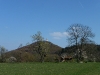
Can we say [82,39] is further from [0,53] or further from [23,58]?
[0,53]

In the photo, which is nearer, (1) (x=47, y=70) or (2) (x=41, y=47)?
(1) (x=47, y=70)

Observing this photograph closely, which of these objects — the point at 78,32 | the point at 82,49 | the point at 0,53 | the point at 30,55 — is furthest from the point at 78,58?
the point at 0,53

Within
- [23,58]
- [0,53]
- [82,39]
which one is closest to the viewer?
[82,39]

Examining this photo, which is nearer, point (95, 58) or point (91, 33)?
point (91, 33)

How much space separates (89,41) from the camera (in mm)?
86188

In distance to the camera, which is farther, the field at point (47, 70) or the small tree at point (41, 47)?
the small tree at point (41, 47)

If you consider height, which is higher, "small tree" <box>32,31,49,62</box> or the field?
"small tree" <box>32,31,49,62</box>

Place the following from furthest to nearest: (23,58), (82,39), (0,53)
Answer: (0,53)
(23,58)
(82,39)

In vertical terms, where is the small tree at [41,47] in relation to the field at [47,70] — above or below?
above

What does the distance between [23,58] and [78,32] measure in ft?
74.7

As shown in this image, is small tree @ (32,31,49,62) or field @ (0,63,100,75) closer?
field @ (0,63,100,75)

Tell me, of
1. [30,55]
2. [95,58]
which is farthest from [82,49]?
[30,55]

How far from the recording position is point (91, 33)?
8738 centimetres

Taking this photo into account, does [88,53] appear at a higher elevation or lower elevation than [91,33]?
lower
